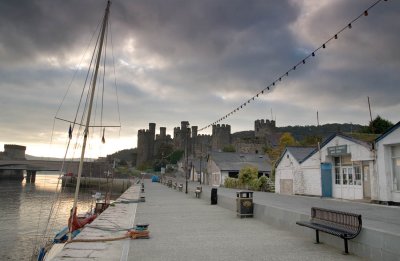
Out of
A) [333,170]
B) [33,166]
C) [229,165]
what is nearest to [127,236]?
[333,170]

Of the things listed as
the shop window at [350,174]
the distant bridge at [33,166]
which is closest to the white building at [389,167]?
the shop window at [350,174]

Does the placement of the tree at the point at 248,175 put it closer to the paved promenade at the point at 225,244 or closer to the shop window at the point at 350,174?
the shop window at the point at 350,174

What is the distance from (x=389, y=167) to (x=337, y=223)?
13328 millimetres

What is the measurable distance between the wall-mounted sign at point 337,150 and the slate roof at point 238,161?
28815 mm

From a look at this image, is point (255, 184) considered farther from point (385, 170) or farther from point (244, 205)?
point (244, 205)

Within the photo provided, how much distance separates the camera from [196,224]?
43.2ft

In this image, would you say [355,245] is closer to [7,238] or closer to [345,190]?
[345,190]

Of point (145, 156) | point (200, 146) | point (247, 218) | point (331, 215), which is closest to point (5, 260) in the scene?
point (247, 218)

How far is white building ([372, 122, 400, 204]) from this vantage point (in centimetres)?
1925

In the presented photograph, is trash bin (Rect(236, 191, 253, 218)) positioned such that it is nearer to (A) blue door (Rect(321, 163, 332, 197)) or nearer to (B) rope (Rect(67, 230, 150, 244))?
(B) rope (Rect(67, 230, 150, 244))

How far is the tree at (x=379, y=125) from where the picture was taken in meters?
48.9

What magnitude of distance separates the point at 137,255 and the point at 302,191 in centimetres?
2343

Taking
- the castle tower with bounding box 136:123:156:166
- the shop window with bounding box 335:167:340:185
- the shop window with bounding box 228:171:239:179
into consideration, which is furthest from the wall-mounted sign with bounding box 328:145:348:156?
the castle tower with bounding box 136:123:156:166

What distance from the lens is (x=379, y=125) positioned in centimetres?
4997
